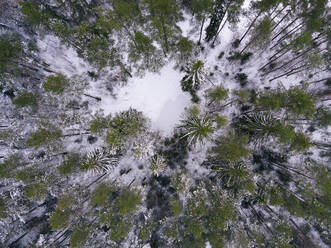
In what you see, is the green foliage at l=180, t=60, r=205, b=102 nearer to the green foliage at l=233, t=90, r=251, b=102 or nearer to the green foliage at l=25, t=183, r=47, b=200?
the green foliage at l=233, t=90, r=251, b=102

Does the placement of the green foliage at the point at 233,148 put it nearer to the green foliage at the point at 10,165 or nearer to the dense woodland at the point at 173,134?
the dense woodland at the point at 173,134

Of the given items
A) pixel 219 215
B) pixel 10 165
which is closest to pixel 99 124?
pixel 10 165

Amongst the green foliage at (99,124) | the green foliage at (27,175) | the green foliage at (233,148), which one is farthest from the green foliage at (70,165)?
the green foliage at (233,148)

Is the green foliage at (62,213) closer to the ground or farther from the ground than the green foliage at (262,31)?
closer to the ground

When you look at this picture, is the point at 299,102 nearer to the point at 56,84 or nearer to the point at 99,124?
the point at 99,124

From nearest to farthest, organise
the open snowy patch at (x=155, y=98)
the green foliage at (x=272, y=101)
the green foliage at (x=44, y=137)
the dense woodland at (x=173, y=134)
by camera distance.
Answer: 1. the green foliage at (x=272, y=101)
2. the dense woodland at (x=173, y=134)
3. the green foliage at (x=44, y=137)
4. the open snowy patch at (x=155, y=98)

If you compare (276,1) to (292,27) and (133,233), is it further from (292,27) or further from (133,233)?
(133,233)

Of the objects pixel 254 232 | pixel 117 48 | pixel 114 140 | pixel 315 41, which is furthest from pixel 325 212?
pixel 117 48
